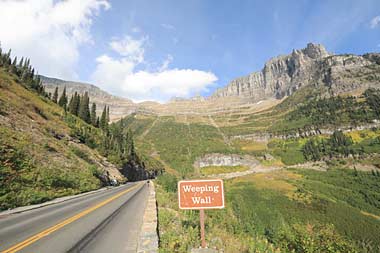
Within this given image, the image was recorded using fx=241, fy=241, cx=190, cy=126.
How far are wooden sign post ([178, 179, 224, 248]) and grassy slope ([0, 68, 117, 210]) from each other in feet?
41.7

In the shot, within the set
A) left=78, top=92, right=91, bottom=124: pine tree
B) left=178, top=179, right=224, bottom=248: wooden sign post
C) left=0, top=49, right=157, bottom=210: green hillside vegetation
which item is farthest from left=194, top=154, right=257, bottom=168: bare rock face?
left=178, top=179, right=224, bottom=248: wooden sign post

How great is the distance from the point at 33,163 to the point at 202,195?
1955cm

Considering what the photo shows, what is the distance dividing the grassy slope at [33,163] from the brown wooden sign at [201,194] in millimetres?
→ 12704

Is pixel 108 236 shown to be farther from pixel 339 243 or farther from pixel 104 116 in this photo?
pixel 104 116

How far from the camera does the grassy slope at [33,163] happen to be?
53.6ft

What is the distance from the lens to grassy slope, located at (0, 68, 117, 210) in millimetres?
16344

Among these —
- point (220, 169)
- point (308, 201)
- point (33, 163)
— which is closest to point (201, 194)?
point (33, 163)

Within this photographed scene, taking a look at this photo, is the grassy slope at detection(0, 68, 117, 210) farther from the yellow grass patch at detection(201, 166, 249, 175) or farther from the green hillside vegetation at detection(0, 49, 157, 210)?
the yellow grass patch at detection(201, 166, 249, 175)

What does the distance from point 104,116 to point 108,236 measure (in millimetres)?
88822

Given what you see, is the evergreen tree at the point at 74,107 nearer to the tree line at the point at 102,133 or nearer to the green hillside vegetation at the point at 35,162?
the tree line at the point at 102,133

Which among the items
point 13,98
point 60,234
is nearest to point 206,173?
point 13,98

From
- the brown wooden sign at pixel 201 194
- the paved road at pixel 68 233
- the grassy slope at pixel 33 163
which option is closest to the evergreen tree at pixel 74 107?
the grassy slope at pixel 33 163

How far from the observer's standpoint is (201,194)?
7.43 metres

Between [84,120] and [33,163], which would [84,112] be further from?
[33,163]
